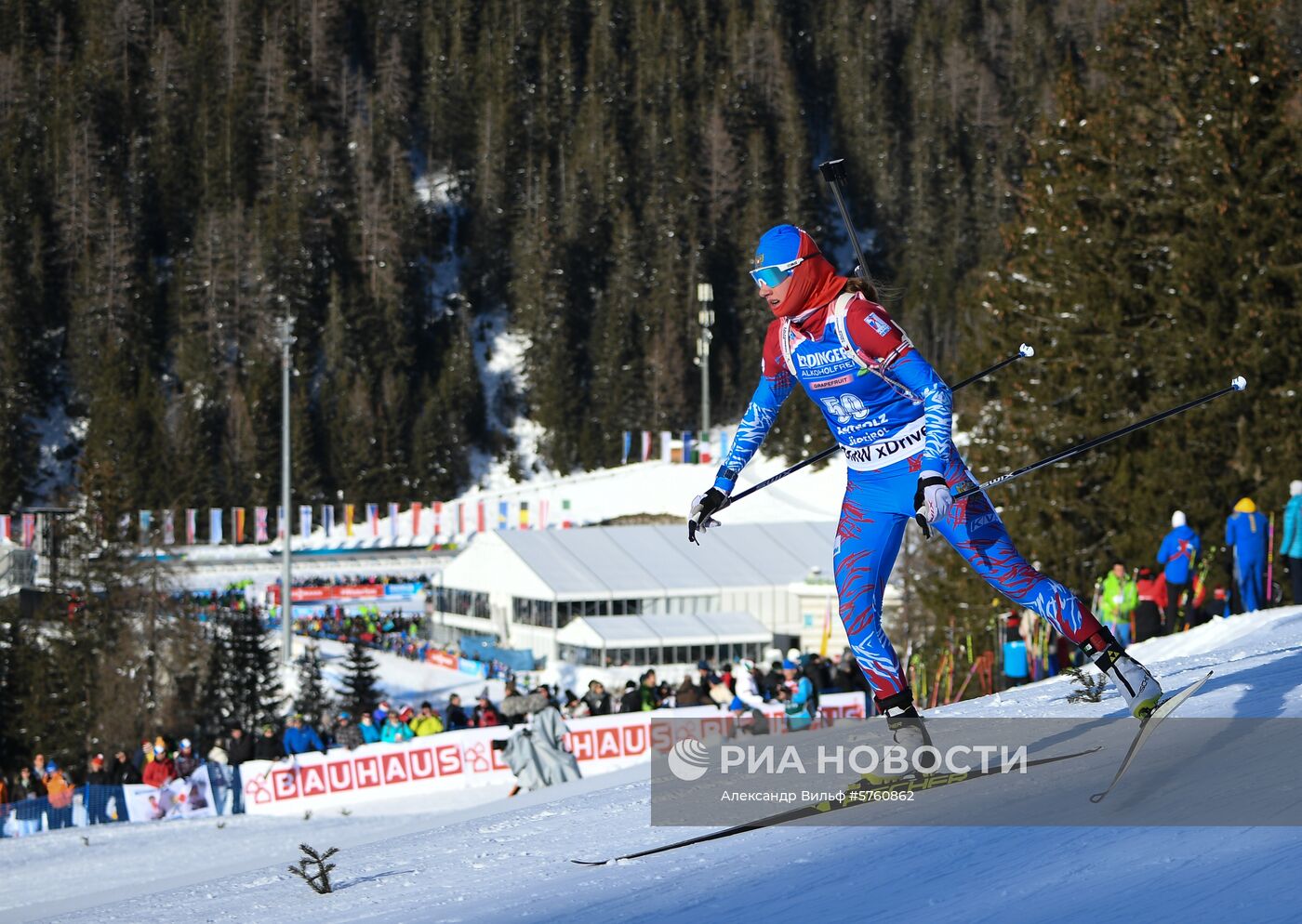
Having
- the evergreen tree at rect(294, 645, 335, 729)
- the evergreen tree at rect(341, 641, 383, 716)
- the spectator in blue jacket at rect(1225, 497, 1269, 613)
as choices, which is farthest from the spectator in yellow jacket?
the evergreen tree at rect(294, 645, 335, 729)

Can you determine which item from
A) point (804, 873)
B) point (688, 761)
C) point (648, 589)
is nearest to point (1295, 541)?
point (688, 761)

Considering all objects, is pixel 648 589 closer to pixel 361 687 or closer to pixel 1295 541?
pixel 361 687

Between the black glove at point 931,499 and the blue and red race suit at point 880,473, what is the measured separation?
0.57 feet

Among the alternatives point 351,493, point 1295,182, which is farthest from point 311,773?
point 351,493

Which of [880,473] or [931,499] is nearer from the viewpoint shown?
[931,499]

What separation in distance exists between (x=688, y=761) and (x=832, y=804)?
1.46 m

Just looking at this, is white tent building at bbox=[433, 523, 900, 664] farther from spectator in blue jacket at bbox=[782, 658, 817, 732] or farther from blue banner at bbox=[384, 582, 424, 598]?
spectator in blue jacket at bbox=[782, 658, 817, 732]

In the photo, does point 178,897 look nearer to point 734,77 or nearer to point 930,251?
point 930,251

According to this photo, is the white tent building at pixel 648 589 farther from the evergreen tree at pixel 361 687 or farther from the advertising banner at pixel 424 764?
the advertising banner at pixel 424 764

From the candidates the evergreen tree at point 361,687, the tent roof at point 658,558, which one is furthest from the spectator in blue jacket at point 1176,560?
the tent roof at point 658,558

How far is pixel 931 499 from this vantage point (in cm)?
503

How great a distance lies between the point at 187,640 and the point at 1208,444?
21911 mm

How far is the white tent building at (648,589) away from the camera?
32.6 meters

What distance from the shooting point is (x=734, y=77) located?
405 ft
